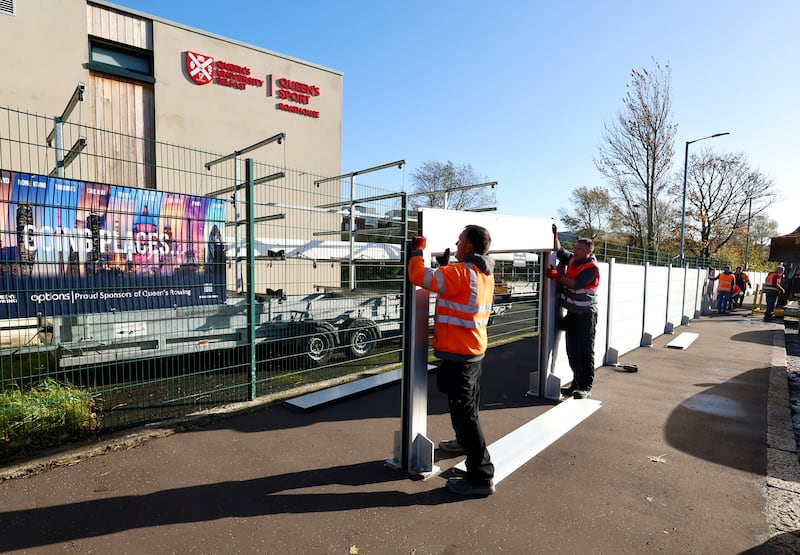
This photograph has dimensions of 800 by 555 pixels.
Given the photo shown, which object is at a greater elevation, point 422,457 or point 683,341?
point 422,457

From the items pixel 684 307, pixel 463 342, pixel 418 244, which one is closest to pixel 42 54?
pixel 418 244

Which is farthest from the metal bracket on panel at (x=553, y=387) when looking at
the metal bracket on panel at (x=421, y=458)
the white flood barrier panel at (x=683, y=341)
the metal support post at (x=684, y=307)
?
the metal support post at (x=684, y=307)

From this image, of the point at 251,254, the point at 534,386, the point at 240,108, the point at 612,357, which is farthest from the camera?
the point at 240,108

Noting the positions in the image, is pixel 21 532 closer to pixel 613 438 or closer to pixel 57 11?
pixel 613 438

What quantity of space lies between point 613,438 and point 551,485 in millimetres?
1304

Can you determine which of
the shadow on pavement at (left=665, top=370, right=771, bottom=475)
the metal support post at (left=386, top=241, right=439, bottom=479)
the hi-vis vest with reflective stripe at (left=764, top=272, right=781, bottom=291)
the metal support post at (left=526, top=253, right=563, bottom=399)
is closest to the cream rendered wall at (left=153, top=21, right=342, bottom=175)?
the metal support post at (left=526, top=253, right=563, bottom=399)

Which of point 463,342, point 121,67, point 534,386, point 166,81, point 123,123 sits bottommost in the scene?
point 534,386

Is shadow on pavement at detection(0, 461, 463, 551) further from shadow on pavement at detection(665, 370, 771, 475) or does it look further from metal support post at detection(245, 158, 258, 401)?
shadow on pavement at detection(665, 370, 771, 475)

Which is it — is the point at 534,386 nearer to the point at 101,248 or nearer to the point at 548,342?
the point at 548,342

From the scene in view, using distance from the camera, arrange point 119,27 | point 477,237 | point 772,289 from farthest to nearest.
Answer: point 772,289 → point 119,27 → point 477,237

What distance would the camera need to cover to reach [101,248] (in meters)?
4.50

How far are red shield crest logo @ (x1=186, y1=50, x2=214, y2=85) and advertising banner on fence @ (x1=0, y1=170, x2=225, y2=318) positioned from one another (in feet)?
31.4

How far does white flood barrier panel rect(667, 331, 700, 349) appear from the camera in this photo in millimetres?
9039

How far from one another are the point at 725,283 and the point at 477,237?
18280mm
